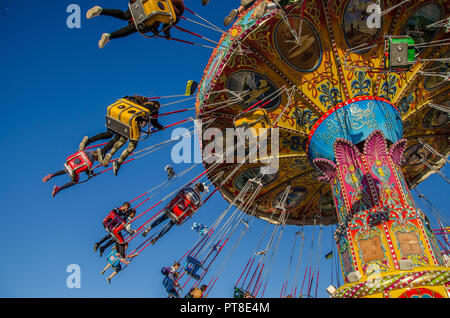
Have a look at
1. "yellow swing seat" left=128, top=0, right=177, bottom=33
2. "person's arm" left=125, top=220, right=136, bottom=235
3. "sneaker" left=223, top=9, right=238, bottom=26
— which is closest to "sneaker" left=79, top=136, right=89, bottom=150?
"person's arm" left=125, top=220, right=136, bottom=235

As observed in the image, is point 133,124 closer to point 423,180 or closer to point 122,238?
point 122,238

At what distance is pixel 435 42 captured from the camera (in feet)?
23.9

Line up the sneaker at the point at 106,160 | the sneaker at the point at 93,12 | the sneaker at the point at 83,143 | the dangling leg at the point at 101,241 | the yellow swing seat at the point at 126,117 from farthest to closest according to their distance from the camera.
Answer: the dangling leg at the point at 101,241 → the sneaker at the point at 83,143 → the sneaker at the point at 106,160 → the yellow swing seat at the point at 126,117 → the sneaker at the point at 93,12

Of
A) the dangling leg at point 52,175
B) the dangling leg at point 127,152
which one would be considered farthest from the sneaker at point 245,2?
the dangling leg at point 52,175

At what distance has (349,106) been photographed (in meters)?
7.59

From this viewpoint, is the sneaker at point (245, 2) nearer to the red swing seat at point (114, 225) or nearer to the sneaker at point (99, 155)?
the sneaker at point (99, 155)

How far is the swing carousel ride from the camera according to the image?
5.98 metres

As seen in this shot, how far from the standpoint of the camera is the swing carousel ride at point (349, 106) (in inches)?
235

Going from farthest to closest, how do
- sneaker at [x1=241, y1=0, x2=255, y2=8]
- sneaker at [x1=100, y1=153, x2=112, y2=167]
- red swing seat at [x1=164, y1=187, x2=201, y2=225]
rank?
red swing seat at [x1=164, y1=187, x2=201, y2=225] < sneaker at [x1=241, y1=0, x2=255, y2=8] < sneaker at [x1=100, y1=153, x2=112, y2=167]

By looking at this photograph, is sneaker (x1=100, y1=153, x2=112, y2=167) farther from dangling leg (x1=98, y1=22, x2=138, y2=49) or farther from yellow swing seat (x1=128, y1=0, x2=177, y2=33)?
yellow swing seat (x1=128, y1=0, x2=177, y2=33)

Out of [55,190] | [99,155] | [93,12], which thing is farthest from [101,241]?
[93,12]

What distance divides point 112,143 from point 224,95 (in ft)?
9.27

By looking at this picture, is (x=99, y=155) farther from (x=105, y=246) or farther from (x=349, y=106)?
(x=349, y=106)

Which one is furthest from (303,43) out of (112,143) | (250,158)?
(112,143)
